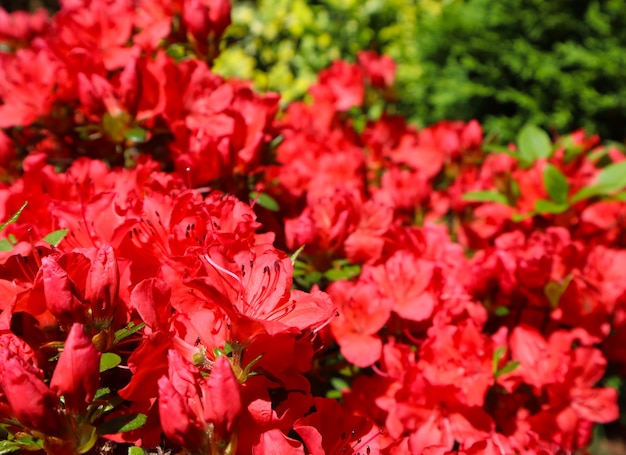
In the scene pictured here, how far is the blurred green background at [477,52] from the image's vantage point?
3326 millimetres

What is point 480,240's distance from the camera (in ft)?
6.22

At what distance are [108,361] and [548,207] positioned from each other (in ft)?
3.89

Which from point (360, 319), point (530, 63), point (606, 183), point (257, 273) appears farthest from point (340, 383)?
point (530, 63)

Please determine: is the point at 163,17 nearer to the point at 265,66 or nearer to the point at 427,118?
the point at 265,66

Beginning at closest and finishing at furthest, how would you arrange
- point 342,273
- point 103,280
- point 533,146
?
point 103,280
point 342,273
point 533,146

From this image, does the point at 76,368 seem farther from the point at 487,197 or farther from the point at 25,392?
the point at 487,197

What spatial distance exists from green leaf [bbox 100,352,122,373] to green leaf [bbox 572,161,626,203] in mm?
1254

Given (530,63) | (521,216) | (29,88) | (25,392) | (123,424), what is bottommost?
(530,63)

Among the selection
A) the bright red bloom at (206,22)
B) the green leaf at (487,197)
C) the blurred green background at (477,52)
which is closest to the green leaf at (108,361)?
the bright red bloom at (206,22)

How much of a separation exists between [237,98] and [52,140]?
0.49 meters

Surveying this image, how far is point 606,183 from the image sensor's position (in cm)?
175

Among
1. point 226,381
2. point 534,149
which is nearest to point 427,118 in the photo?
point 534,149

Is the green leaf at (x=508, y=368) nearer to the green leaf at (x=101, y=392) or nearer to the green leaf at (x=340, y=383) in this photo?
the green leaf at (x=340, y=383)

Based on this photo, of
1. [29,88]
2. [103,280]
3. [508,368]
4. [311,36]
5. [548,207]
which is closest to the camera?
[103,280]
